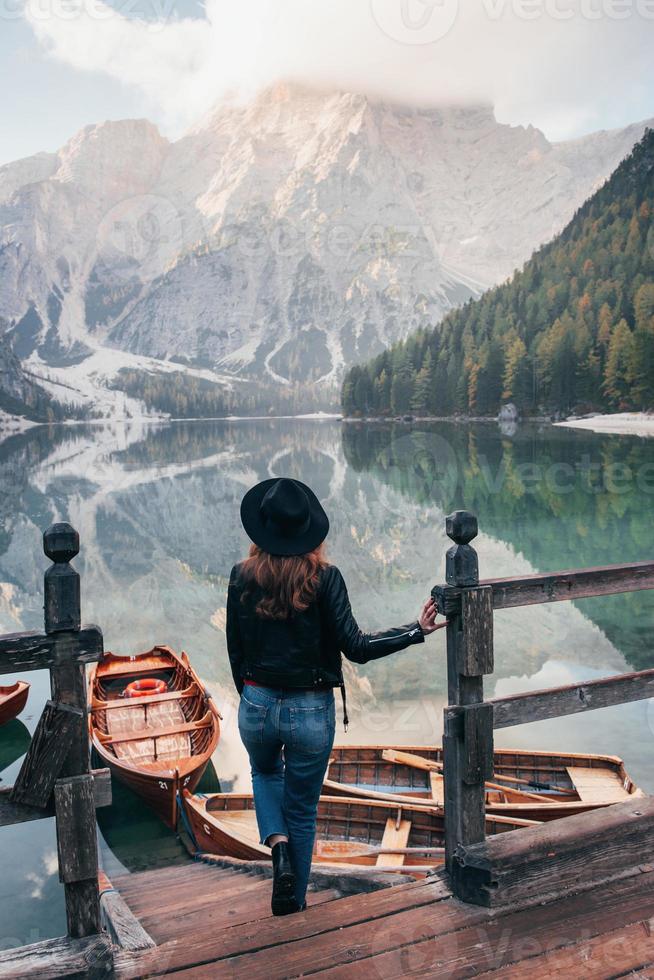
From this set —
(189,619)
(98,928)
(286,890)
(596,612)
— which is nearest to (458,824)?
(286,890)

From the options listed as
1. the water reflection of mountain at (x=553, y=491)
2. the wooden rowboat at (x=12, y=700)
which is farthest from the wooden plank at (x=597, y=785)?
the wooden rowboat at (x=12, y=700)

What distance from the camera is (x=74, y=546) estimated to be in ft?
12.7

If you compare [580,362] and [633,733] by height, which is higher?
[580,362]

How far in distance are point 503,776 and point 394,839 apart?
257 centimetres

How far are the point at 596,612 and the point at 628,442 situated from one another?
62126 mm

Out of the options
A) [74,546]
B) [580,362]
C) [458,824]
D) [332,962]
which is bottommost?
[332,962]

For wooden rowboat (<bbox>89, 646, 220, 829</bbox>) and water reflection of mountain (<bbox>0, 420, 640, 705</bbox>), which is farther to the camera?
water reflection of mountain (<bbox>0, 420, 640, 705</bbox>)

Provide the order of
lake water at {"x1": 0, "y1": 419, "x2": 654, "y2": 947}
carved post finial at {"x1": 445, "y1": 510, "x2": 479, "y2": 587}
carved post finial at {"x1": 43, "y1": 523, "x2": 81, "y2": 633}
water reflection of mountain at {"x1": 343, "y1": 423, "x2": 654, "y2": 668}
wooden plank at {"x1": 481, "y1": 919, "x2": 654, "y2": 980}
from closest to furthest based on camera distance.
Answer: wooden plank at {"x1": 481, "y1": 919, "x2": 654, "y2": 980}
carved post finial at {"x1": 43, "y1": 523, "x2": 81, "y2": 633}
carved post finial at {"x1": 445, "y1": 510, "x2": 479, "y2": 587}
lake water at {"x1": 0, "y1": 419, "x2": 654, "y2": 947}
water reflection of mountain at {"x1": 343, "y1": 423, "x2": 654, "y2": 668}

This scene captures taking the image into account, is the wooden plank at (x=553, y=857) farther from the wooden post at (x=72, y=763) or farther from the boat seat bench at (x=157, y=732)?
the boat seat bench at (x=157, y=732)

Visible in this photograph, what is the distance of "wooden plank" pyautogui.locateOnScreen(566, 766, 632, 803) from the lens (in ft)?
33.7

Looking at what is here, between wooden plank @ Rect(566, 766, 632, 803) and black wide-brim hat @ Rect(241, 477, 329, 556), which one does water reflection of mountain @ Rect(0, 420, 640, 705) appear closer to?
wooden plank @ Rect(566, 766, 632, 803)


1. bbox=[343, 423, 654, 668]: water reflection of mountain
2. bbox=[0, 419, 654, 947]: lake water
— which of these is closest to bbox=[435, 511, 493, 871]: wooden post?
bbox=[0, 419, 654, 947]: lake water

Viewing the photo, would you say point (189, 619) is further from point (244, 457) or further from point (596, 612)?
point (244, 457)

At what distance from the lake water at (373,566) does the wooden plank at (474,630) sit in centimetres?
769
